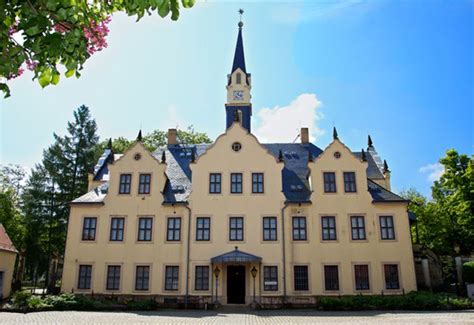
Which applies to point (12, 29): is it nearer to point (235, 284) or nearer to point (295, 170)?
point (235, 284)

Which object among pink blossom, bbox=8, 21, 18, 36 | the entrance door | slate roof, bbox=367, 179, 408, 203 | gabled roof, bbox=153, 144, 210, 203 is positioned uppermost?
gabled roof, bbox=153, 144, 210, 203

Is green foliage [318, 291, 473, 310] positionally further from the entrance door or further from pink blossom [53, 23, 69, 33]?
pink blossom [53, 23, 69, 33]

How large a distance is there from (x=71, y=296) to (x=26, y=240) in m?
24.9

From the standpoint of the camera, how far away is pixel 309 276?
2741 cm

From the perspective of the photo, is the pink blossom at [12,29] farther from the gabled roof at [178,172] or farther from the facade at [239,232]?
the gabled roof at [178,172]

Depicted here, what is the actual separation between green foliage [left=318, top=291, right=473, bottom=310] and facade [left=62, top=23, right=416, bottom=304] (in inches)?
139

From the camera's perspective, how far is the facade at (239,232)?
27.3m

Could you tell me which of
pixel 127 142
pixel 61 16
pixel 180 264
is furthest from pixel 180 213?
pixel 127 142

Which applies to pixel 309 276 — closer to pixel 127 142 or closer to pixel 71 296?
pixel 71 296

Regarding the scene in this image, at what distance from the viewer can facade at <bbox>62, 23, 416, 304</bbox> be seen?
27344 mm

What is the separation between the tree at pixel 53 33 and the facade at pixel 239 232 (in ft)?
73.7

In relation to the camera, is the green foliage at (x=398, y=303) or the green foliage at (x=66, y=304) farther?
the green foliage at (x=66, y=304)

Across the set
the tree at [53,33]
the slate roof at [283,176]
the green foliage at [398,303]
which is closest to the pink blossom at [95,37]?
the tree at [53,33]

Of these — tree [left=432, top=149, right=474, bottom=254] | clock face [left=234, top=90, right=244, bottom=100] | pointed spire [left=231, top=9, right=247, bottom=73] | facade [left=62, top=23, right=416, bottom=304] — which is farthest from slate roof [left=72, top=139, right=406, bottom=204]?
pointed spire [left=231, top=9, right=247, bottom=73]
